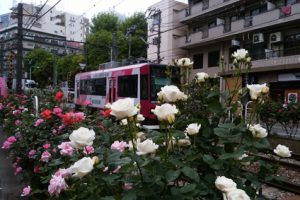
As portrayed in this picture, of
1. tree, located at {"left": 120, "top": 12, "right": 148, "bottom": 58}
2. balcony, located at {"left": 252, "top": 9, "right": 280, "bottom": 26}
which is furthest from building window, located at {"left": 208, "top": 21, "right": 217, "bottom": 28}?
tree, located at {"left": 120, "top": 12, "right": 148, "bottom": 58}

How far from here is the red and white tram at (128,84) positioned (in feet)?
48.0

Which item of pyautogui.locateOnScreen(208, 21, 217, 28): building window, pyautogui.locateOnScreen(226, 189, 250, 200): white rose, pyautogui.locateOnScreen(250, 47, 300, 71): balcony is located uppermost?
pyautogui.locateOnScreen(208, 21, 217, 28): building window

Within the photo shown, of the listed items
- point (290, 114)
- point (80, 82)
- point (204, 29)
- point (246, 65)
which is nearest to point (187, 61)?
point (246, 65)

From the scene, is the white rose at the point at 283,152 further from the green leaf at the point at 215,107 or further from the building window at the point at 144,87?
the building window at the point at 144,87

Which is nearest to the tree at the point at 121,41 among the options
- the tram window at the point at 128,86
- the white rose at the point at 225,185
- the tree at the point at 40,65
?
the tree at the point at 40,65

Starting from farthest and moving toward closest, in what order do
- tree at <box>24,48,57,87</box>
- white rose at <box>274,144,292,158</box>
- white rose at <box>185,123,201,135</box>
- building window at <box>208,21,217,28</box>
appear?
tree at <box>24,48,57,87</box> → building window at <box>208,21,217,28</box> → white rose at <box>274,144,292,158</box> → white rose at <box>185,123,201,135</box>

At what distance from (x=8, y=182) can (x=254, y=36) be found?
23515mm

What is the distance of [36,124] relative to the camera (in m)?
4.29

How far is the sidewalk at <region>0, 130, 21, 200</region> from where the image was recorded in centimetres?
484

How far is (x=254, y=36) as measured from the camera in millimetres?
26047

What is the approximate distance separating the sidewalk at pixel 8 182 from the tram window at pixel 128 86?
8.80m

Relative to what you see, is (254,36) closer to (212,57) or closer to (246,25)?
(246,25)

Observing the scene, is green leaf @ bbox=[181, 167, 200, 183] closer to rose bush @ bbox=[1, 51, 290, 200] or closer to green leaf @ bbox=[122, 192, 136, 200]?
rose bush @ bbox=[1, 51, 290, 200]

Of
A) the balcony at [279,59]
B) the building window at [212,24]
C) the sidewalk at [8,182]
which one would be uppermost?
the building window at [212,24]
